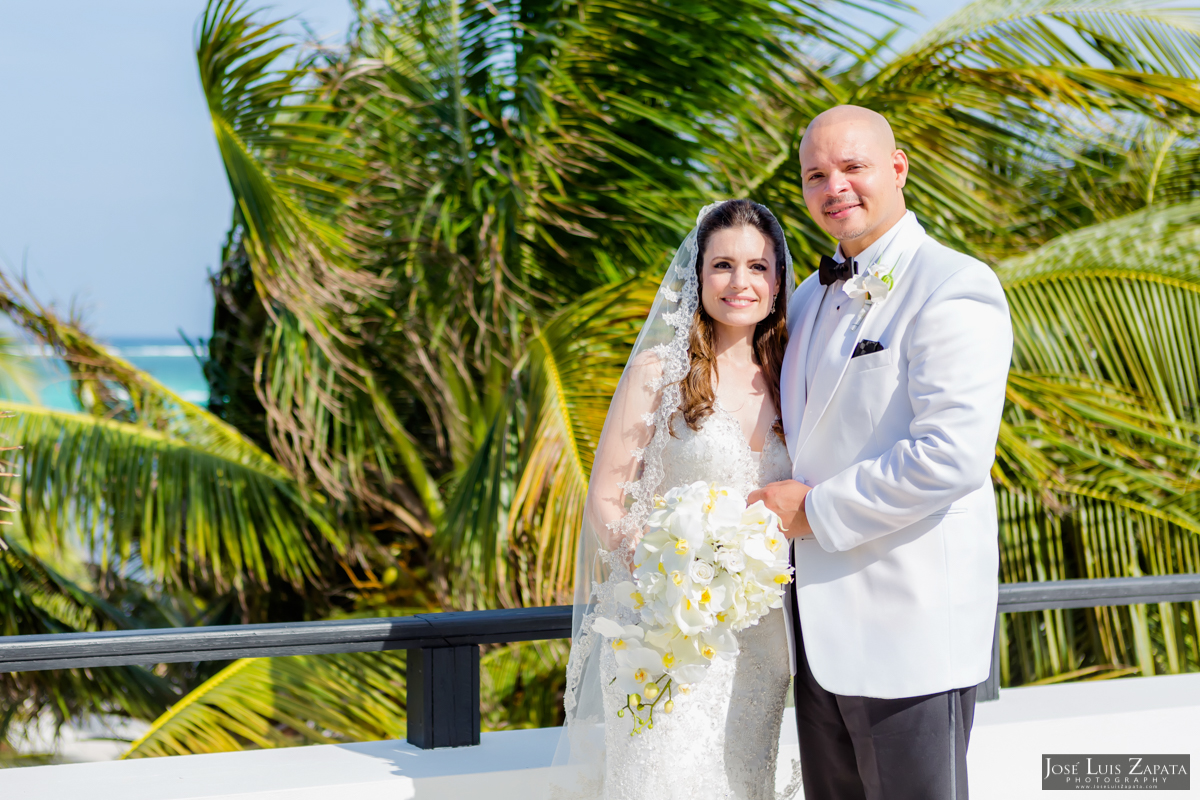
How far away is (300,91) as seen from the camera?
4570 mm

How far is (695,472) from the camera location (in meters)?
2.30

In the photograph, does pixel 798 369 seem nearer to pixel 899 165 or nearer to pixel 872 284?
pixel 872 284

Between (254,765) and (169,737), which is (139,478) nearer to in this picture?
(169,737)

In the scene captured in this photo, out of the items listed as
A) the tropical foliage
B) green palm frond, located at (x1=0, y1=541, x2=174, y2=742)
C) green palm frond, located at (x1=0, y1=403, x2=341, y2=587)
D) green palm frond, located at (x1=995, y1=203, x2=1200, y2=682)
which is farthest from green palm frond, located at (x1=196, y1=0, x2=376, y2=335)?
green palm frond, located at (x1=995, y1=203, x2=1200, y2=682)

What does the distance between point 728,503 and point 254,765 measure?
63.5 inches

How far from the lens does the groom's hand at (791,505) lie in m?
2.10

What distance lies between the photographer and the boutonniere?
213 cm

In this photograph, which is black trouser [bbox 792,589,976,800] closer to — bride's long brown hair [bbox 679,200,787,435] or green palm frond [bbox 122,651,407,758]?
bride's long brown hair [bbox 679,200,787,435]

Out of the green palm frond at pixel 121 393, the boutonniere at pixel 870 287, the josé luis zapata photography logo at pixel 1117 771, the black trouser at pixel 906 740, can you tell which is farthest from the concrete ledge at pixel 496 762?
the green palm frond at pixel 121 393

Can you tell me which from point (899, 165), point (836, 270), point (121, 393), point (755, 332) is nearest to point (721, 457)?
point (755, 332)

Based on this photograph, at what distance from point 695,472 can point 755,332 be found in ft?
1.40

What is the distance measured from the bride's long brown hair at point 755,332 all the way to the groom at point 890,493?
0.20m

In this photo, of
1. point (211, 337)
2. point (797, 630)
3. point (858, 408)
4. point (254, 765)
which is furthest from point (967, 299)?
point (211, 337)

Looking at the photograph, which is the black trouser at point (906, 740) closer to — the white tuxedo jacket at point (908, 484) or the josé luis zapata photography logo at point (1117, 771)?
the white tuxedo jacket at point (908, 484)
